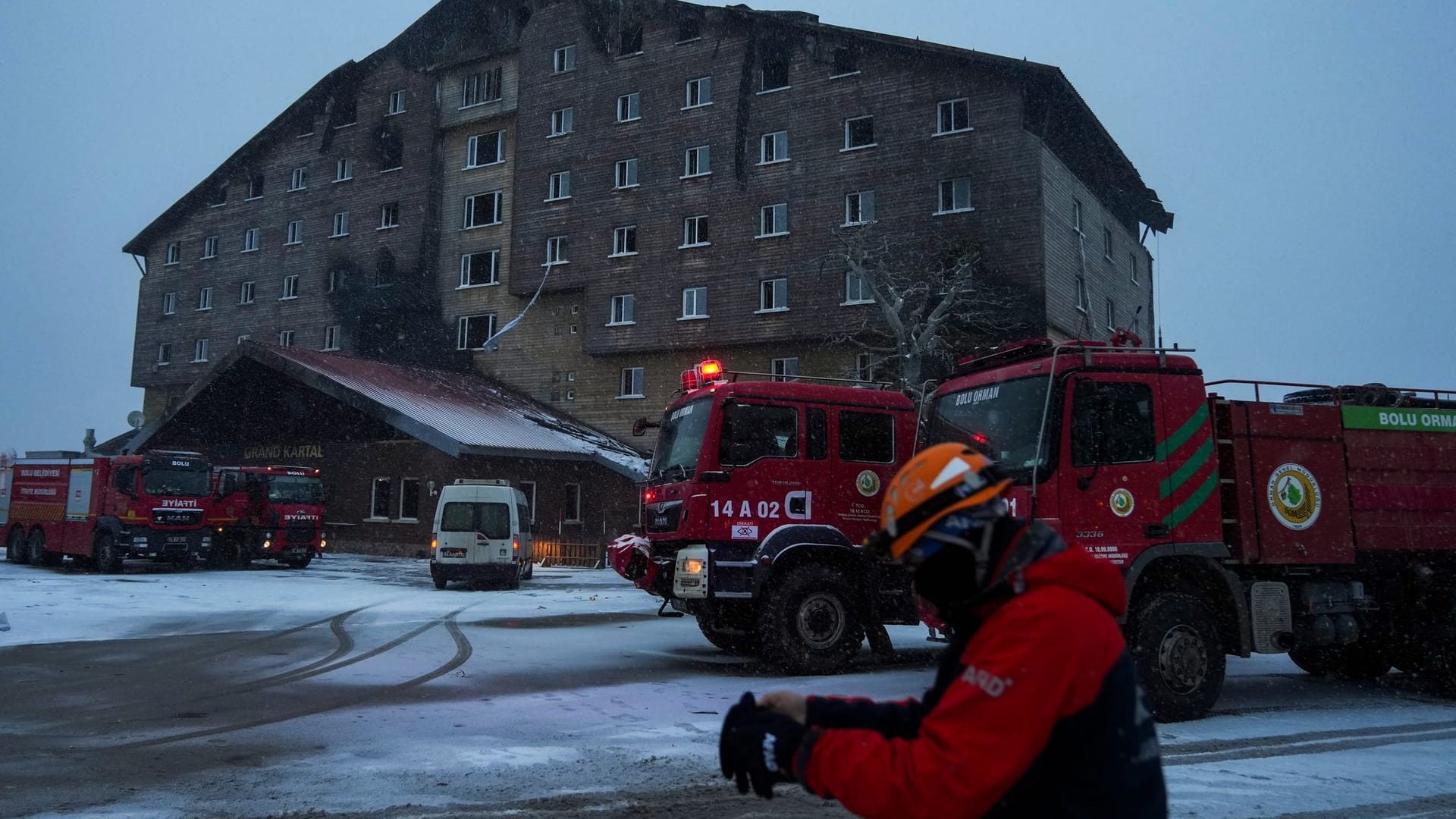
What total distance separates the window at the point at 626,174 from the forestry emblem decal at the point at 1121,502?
97.9 ft

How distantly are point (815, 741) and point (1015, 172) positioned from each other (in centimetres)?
2884

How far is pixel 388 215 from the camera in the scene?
138 feet

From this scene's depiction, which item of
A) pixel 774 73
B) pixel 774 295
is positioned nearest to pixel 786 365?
pixel 774 295

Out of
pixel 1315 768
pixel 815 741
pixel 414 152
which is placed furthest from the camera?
pixel 414 152

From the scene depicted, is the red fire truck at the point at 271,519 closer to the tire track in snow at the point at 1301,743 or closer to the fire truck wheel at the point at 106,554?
the fire truck wheel at the point at 106,554

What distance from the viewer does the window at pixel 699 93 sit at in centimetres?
3466

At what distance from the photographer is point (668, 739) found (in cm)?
717

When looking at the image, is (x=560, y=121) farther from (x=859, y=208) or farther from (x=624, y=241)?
(x=859, y=208)

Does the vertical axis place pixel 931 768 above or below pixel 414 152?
below

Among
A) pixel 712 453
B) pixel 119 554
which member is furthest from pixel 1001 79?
pixel 119 554

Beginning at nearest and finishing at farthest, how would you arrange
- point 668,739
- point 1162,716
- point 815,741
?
1. point 815,741
2. point 668,739
3. point 1162,716

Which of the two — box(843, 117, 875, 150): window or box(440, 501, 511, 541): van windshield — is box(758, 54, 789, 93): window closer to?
box(843, 117, 875, 150): window

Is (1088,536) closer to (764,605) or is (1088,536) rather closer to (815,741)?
(764,605)

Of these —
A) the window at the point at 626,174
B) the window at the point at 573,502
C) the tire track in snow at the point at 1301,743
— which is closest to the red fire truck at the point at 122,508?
the window at the point at 573,502
